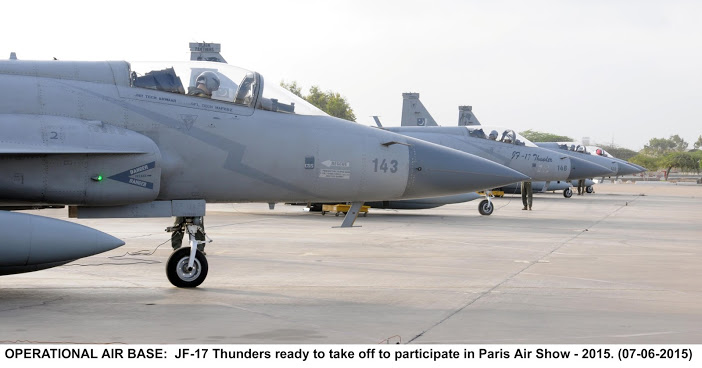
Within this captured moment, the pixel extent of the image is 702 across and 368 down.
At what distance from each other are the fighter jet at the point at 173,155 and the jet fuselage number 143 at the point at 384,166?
0.02 m

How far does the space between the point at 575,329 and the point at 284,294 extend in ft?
12.4

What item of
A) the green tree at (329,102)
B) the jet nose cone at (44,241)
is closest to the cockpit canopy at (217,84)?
the jet nose cone at (44,241)

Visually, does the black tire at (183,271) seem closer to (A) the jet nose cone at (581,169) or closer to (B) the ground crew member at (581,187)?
(A) the jet nose cone at (581,169)

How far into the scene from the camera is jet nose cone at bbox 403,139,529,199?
12.2 meters

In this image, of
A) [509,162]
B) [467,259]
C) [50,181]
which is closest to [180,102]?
[50,181]

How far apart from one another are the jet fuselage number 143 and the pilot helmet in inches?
88.2

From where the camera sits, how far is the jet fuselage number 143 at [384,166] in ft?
39.3

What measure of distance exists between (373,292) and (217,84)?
10.6 feet

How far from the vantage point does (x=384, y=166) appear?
12.0 meters

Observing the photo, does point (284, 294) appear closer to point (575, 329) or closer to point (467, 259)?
point (575, 329)

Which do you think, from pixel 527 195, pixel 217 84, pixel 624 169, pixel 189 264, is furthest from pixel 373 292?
pixel 624 169

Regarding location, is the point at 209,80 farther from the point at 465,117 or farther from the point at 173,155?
the point at 465,117

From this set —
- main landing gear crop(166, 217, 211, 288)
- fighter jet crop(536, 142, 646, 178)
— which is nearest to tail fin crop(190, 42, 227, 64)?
main landing gear crop(166, 217, 211, 288)

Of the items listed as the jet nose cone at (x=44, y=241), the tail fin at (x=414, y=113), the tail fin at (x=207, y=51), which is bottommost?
the jet nose cone at (x=44, y=241)
